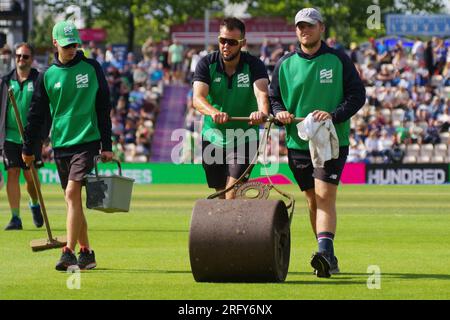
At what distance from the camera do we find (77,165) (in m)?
12.1

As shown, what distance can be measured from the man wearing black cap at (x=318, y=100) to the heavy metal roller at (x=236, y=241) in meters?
0.87

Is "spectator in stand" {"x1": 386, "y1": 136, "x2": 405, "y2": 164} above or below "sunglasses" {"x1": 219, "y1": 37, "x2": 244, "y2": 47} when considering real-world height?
below

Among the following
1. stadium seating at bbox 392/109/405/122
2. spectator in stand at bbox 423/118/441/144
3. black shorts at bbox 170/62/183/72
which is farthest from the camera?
black shorts at bbox 170/62/183/72

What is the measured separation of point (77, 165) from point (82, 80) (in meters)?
0.83

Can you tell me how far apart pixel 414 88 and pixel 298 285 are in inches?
→ 1191

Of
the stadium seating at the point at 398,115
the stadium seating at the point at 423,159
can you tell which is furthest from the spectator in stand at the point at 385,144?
the stadium seating at the point at 398,115

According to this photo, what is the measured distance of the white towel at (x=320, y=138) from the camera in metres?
11.2

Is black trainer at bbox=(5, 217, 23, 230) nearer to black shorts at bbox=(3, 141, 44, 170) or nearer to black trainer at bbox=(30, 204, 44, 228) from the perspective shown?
black trainer at bbox=(30, 204, 44, 228)

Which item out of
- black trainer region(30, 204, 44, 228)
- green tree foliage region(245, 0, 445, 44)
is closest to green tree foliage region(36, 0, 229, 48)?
green tree foliage region(245, 0, 445, 44)

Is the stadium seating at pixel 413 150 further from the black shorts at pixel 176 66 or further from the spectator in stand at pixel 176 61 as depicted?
the black shorts at pixel 176 66

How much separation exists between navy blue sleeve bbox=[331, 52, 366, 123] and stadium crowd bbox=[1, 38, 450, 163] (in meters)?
24.0

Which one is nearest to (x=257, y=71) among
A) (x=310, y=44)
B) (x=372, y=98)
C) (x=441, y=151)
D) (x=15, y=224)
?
(x=310, y=44)

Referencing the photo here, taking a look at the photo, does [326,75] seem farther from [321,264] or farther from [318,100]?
[321,264]

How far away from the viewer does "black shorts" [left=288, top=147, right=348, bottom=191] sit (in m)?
11.6
